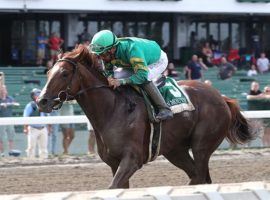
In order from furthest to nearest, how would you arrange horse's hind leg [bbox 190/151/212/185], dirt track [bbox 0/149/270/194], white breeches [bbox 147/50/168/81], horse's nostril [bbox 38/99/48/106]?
1. dirt track [bbox 0/149/270/194]
2. horse's hind leg [bbox 190/151/212/185]
3. white breeches [bbox 147/50/168/81]
4. horse's nostril [bbox 38/99/48/106]

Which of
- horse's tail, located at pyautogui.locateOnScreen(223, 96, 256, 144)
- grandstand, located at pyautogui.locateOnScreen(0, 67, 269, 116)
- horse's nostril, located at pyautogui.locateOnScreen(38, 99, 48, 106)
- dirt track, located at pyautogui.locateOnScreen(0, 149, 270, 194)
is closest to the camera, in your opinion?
horse's nostril, located at pyautogui.locateOnScreen(38, 99, 48, 106)

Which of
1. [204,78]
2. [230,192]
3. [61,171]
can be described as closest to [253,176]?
[61,171]

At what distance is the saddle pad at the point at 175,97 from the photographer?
8.20 m

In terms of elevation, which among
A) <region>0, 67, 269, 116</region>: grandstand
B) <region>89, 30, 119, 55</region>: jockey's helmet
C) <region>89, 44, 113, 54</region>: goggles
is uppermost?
<region>89, 30, 119, 55</region>: jockey's helmet

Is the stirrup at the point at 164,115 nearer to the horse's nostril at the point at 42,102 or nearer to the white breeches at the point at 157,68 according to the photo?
the white breeches at the point at 157,68

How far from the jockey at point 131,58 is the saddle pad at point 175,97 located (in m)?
0.17

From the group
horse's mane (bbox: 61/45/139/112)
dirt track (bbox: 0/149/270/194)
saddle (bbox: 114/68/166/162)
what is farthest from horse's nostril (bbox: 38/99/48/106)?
dirt track (bbox: 0/149/270/194)

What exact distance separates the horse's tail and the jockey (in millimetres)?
1279

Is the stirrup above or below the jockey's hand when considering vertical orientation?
below

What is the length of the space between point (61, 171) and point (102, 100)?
3893 millimetres

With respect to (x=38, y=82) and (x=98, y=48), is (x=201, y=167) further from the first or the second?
(x=38, y=82)

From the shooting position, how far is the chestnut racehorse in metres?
7.58

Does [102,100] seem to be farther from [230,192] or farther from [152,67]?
[230,192]

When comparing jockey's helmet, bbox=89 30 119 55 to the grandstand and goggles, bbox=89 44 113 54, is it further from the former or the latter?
the grandstand
